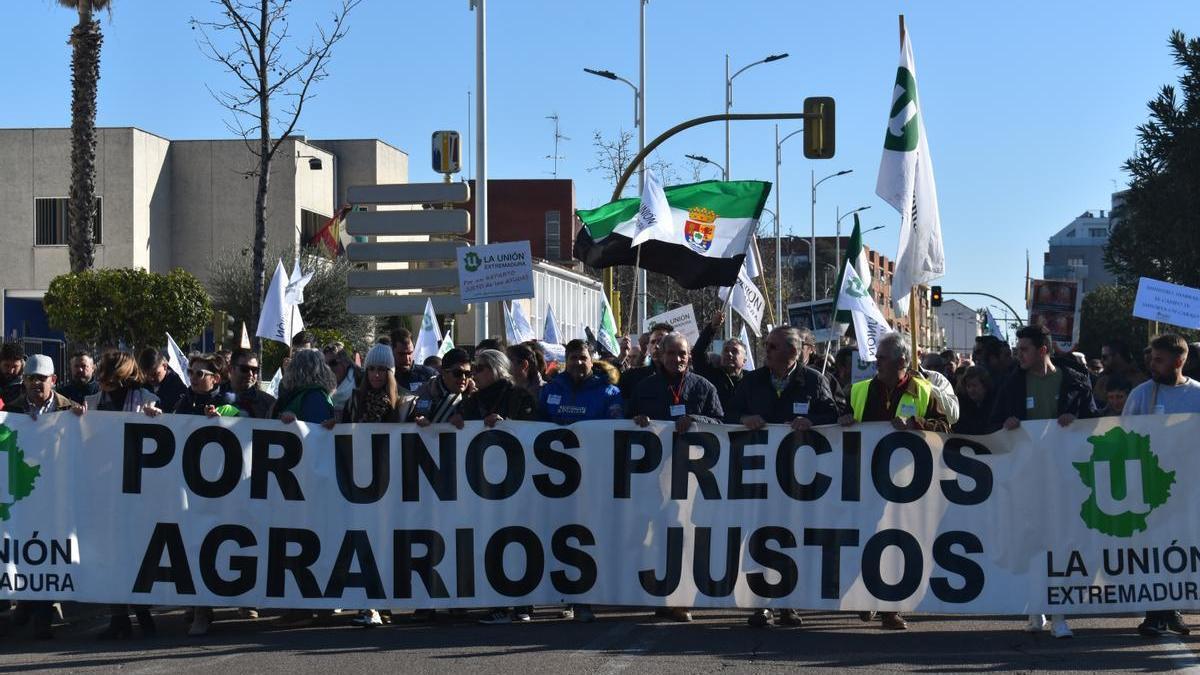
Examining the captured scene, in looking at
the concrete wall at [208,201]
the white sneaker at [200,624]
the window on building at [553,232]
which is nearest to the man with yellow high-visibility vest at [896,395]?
the white sneaker at [200,624]

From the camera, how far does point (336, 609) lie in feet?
32.4

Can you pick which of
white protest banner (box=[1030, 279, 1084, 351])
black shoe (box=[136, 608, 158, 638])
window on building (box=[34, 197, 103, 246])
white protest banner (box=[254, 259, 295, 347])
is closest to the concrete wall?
window on building (box=[34, 197, 103, 246])

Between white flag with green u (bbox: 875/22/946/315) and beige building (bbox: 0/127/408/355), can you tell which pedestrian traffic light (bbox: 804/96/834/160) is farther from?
beige building (bbox: 0/127/408/355)

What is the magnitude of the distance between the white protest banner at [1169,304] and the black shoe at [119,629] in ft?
30.5

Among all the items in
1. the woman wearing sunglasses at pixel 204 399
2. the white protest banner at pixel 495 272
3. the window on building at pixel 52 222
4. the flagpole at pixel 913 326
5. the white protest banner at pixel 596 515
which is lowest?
the white protest banner at pixel 596 515

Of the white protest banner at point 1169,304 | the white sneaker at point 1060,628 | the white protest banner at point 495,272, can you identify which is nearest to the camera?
the white sneaker at point 1060,628

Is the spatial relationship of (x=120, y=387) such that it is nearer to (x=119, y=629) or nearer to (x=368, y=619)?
(x=119, y=629)

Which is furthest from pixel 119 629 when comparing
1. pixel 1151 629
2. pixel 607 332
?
pixel 607 332

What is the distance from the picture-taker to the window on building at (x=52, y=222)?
176 feet

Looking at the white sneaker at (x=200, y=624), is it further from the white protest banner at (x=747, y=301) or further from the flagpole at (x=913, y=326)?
the white protest banner at (x=747, y=301)

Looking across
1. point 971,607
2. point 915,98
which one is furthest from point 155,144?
point 971,607

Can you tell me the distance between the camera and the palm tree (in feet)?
109

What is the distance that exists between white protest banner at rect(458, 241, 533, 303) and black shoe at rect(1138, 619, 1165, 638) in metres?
9.42

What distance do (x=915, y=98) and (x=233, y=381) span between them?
581 centimetres
